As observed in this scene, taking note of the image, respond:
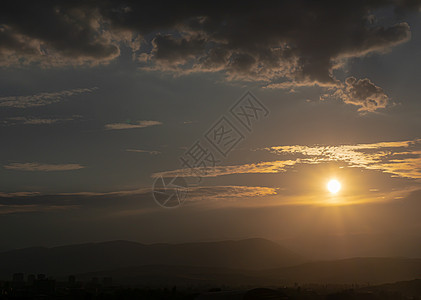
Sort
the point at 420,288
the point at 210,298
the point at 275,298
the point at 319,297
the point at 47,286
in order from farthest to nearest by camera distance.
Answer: the point at 420,288, the point at 47,286, the point at 319,297, the point at 210,298, the point at 275,298

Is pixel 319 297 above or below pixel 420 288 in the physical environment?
below

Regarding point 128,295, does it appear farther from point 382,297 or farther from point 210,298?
point 382,297

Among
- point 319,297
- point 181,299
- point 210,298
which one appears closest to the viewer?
point 210,298

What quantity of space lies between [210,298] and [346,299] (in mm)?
19256

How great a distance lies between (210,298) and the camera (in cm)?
4278

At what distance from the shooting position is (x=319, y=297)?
179 ft

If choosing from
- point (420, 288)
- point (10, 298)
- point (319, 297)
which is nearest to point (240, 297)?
A: point (319, 297)

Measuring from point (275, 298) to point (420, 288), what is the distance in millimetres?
61606

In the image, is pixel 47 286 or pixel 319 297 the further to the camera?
pixel 47 286

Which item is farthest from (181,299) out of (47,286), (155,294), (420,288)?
(420,288)

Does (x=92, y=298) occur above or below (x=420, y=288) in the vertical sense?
below

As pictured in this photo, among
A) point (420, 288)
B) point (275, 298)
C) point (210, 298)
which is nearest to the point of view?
point (275, 298)

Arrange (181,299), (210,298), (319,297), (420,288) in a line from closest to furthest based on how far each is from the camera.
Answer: (210,298), (181,299), (319,297), (420,288)

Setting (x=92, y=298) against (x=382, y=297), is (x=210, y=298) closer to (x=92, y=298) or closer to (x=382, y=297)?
(x=92, y=298)
